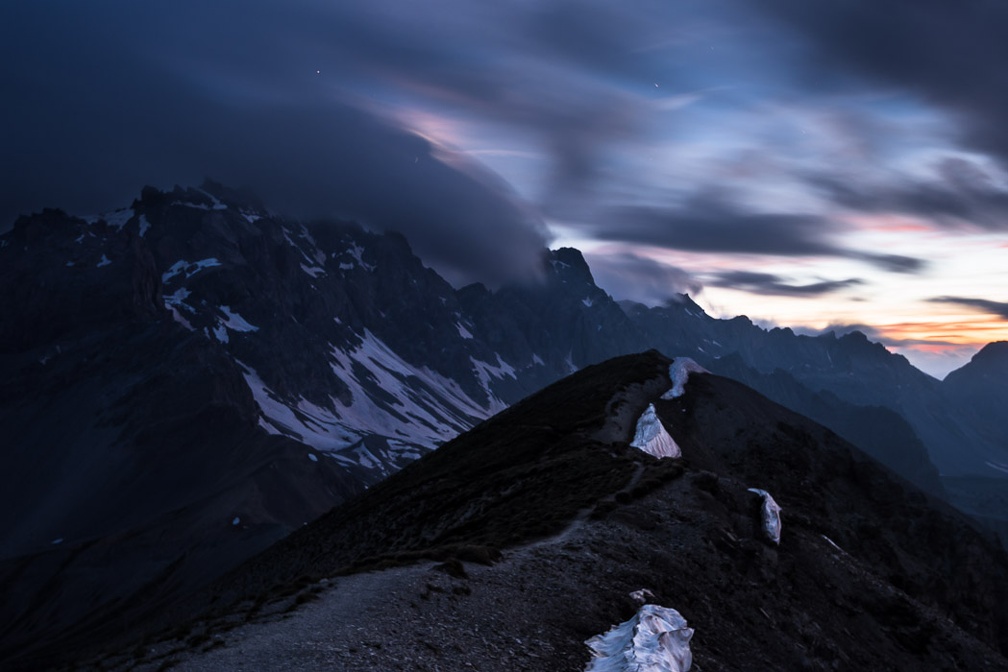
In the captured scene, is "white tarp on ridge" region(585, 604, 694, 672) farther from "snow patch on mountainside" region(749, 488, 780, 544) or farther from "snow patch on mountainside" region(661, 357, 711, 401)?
"snow patch on mountainside" region(661, 357, 711, 401)

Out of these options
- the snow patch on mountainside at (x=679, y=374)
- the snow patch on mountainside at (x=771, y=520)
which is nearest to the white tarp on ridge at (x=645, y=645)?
the snow patch on mountainside at (x=771, y=520)

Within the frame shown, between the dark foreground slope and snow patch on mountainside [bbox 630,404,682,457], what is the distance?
1.78 meters

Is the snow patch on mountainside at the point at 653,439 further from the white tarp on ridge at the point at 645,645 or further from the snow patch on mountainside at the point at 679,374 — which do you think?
the white tarp on ridge at the point at 645,645

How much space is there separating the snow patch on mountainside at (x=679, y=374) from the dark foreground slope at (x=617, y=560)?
1.45 meters

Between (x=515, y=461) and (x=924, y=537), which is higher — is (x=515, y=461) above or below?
above

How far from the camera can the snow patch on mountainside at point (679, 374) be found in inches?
4188

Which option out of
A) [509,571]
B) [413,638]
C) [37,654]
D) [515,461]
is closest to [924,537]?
[515,461]

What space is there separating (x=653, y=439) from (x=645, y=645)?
165ft

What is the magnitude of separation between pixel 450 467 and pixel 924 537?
51891 mm

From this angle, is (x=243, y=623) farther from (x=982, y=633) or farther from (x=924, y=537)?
(x=924, y=537)

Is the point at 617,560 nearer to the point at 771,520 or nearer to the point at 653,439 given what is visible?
the point at 771,520

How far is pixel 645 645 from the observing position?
31.0 metres

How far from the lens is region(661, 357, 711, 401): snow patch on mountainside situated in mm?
106375

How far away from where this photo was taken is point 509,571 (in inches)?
1469
